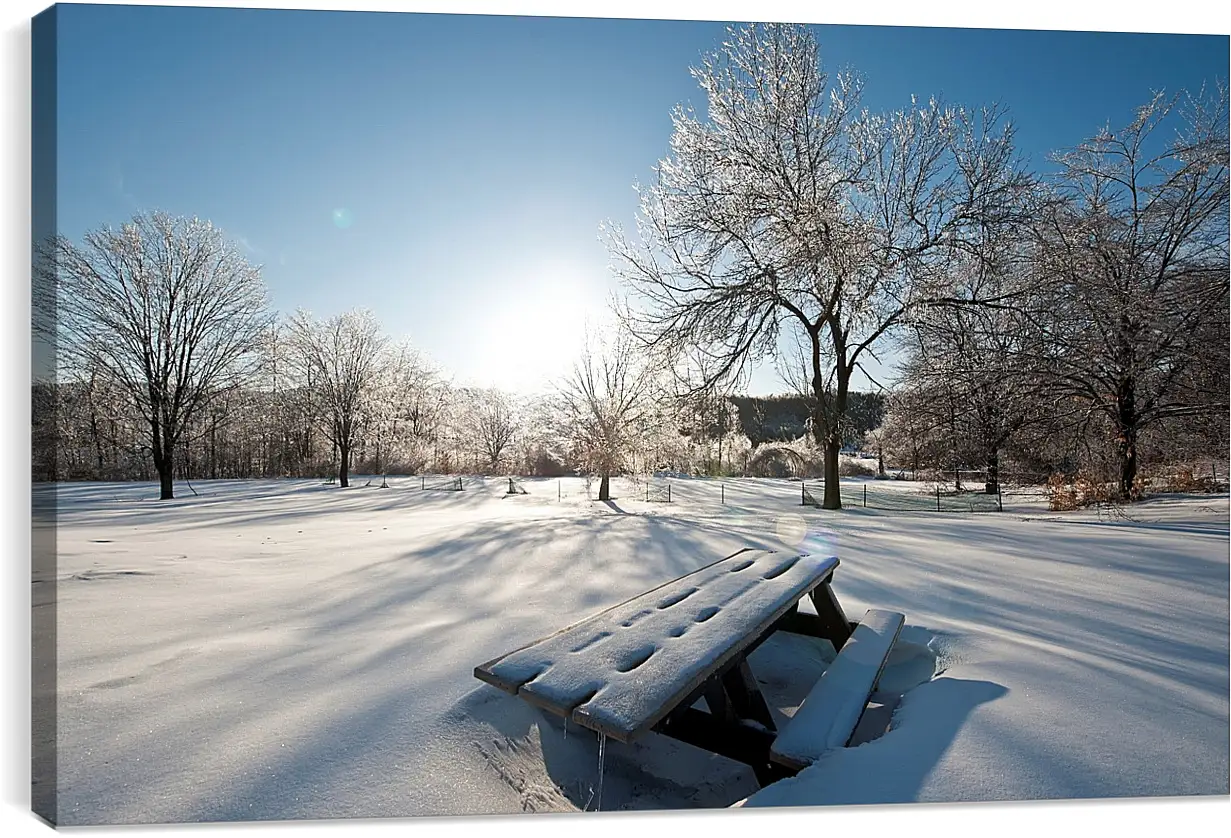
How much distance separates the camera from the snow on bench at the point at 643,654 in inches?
47.7

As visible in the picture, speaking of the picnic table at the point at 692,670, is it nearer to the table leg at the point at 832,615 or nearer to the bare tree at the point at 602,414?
the table leg at the point at 832,615

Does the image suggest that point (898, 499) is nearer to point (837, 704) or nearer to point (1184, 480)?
point (1184, 480)

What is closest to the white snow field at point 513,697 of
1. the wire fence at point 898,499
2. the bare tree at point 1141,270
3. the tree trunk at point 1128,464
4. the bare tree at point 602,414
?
the tree trunk at point 1128,464

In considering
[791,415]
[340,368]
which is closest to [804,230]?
[791,415]

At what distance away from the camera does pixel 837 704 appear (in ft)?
5.16

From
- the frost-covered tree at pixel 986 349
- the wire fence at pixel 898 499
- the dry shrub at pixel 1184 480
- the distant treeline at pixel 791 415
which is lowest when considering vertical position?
the wire fence at pixel 898 499

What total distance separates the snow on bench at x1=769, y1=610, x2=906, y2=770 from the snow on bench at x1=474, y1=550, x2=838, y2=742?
228mm

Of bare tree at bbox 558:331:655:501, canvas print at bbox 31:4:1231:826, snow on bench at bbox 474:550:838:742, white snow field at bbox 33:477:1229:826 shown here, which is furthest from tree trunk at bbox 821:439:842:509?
snow on bench at bbox 474:550:838:742

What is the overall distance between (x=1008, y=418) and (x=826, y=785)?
15.6 feet

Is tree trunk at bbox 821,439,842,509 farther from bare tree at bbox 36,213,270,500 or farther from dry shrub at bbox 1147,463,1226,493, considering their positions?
bare tree at bbox 36,213,270,500

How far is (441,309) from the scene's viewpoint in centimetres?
316

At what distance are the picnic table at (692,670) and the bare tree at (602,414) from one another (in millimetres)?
6741

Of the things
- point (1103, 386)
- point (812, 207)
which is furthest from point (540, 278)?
point (1103, 386)

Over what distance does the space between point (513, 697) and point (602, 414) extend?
8899 mm
